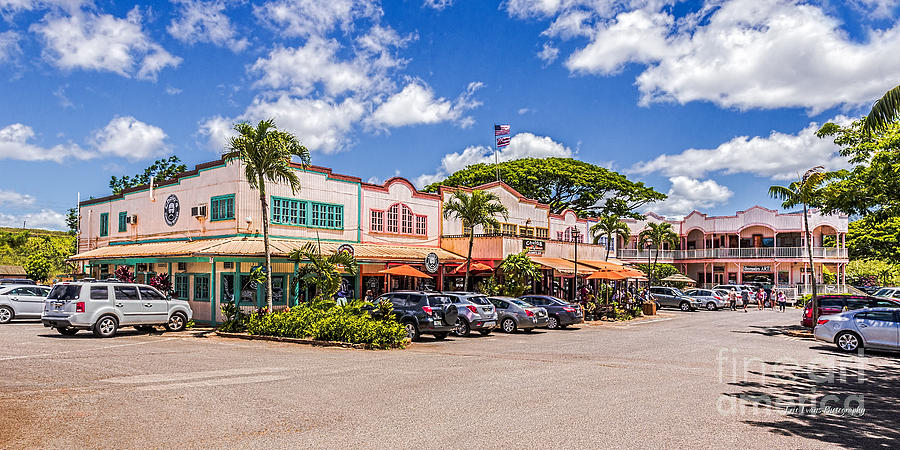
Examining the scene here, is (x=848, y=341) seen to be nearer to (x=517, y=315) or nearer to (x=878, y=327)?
(x=878, y=327)

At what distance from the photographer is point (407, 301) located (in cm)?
2125

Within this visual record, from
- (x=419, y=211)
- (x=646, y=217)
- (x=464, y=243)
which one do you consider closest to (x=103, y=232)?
(x=419, y=211)

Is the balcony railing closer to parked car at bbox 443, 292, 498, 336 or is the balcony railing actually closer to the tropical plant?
parked car at bbox 443, 292, 498, 336

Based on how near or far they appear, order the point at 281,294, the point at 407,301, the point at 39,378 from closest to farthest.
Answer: the point at 39,378, the point at 407,301, the point at 281,294

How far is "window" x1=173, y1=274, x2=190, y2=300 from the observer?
89.6 feet

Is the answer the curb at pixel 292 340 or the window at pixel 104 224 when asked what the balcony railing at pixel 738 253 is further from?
the curb at pixel 292 340

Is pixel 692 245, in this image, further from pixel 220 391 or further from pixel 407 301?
pixel 220 391

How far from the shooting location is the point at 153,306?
2194cm

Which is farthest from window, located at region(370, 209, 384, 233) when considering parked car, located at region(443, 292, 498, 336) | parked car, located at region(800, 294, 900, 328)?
parked car, located at region(800, 294, 900, 328)

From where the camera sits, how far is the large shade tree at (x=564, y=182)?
2148 inches

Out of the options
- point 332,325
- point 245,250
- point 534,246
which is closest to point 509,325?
point 332,325

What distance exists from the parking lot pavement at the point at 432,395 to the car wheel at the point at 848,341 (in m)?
0.58

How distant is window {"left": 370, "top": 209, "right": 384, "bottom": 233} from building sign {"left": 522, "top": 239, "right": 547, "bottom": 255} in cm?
720

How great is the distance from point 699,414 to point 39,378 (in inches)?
440
